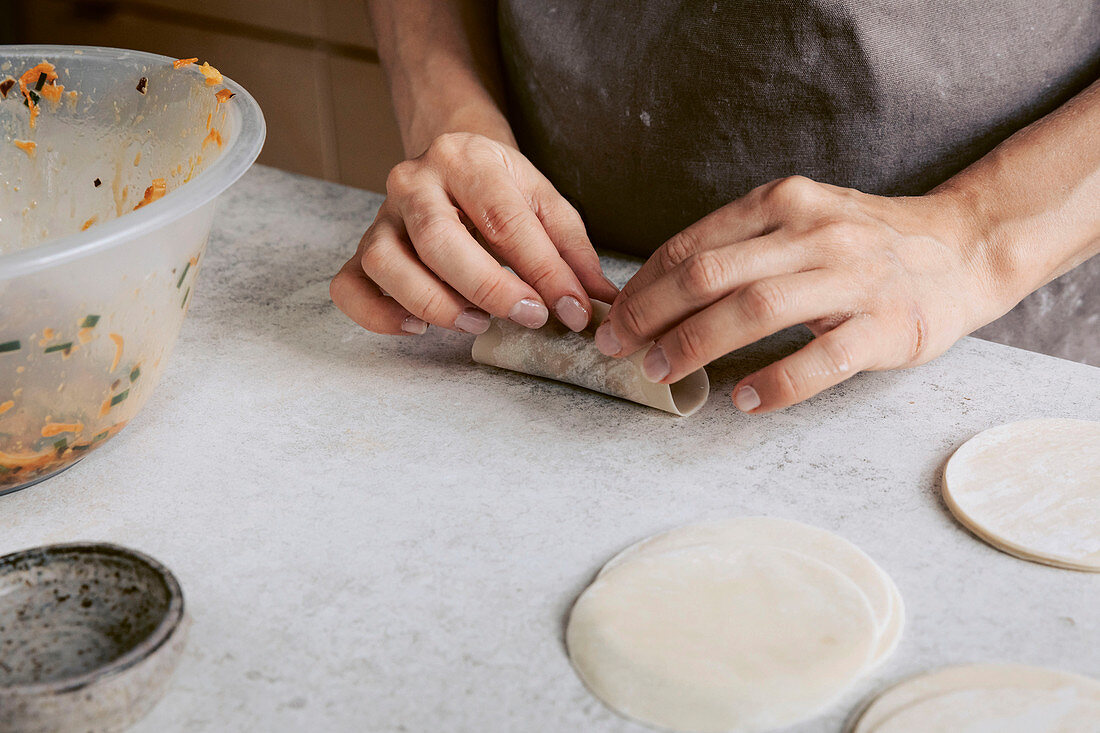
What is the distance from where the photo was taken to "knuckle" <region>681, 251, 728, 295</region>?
0.81 m

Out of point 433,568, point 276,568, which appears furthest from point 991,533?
point 276,568

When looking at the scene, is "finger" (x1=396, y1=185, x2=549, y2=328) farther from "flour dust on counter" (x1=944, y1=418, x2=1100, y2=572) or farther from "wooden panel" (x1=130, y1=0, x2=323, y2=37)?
"wooden panel" (x1=130, y1=0, x2=323, y2=37)

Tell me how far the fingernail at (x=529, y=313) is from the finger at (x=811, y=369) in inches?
8.5

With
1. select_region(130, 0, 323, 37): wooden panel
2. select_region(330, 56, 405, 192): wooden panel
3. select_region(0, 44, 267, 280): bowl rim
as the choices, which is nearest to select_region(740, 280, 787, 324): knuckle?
select_region(0, 44, 267, 280): bowl rim

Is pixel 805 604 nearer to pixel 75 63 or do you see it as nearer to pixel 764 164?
pixel 764 164

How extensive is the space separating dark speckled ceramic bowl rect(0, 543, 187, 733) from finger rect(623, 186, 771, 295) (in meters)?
0.51

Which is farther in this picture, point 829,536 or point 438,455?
point 438,455

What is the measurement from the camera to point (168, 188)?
36.3 inches

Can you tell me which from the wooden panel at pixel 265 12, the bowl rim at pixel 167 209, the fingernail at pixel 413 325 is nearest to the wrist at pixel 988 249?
the fingernail at pixel 413 325

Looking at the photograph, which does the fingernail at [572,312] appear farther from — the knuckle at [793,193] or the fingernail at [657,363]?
the knuckle at [793,193]

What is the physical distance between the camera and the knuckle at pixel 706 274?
808 millimetres

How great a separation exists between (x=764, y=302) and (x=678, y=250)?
0.12 meters

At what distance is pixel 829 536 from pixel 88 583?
1.79 ft

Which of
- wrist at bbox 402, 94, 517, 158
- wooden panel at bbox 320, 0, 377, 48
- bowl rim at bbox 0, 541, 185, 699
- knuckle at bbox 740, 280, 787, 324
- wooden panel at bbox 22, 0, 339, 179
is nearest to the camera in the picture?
bowl rim at bbox 0, 541, 185, 699
